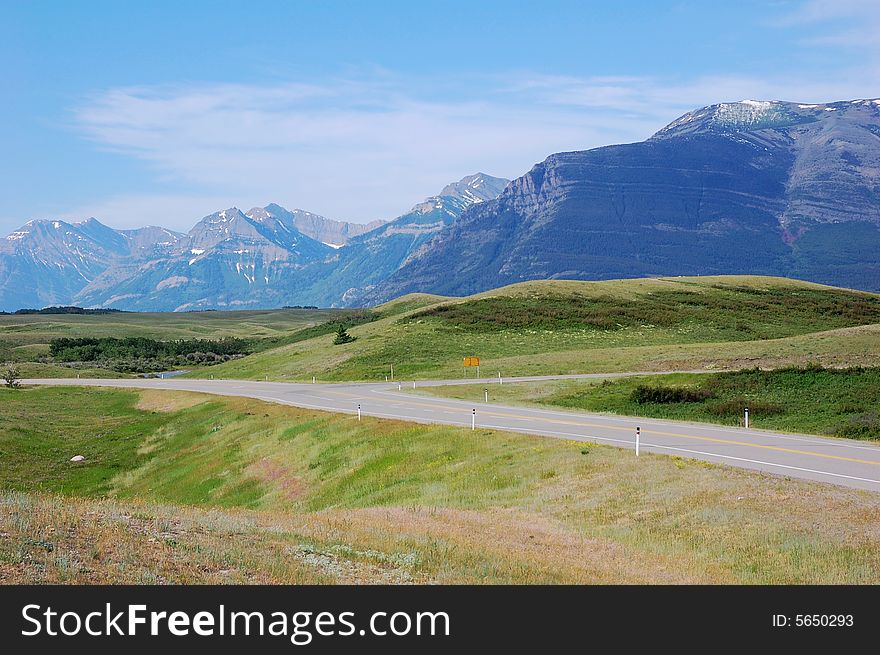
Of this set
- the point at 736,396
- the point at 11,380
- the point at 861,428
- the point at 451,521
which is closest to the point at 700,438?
the point at 861,428

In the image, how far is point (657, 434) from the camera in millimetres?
33562

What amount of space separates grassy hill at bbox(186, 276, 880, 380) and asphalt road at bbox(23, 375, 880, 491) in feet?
57.3

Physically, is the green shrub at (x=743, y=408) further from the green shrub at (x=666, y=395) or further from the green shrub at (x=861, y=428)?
the green shrub at (x=861, y=428)

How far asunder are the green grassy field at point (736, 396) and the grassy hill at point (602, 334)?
7.93 metres

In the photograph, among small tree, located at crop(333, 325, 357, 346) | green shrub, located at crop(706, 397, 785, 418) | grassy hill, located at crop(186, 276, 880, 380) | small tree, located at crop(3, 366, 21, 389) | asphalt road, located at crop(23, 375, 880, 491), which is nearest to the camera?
asphalt road, located at crop(23, 375, 880, 491)

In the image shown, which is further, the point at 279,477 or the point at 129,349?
the point at 129,349

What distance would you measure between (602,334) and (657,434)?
203 ft

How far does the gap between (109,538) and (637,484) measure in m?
14.3

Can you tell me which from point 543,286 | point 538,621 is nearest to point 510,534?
point 538,621

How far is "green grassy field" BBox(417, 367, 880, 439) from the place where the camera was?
1527 inches

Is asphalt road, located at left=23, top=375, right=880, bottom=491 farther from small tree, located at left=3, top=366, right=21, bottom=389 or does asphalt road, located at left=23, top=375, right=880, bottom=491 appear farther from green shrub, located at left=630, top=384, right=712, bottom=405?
small tree, located at left=3, top=366, right=21, bottom=389

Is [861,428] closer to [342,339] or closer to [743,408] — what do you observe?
[743,408]

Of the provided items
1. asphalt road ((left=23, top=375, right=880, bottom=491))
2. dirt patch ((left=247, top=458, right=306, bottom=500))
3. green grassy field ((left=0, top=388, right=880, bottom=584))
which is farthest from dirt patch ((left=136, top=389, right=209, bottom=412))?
dirt patch ((left=247, top=458, right=306, bottom=500))

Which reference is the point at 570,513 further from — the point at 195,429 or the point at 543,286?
the point at 543,286
